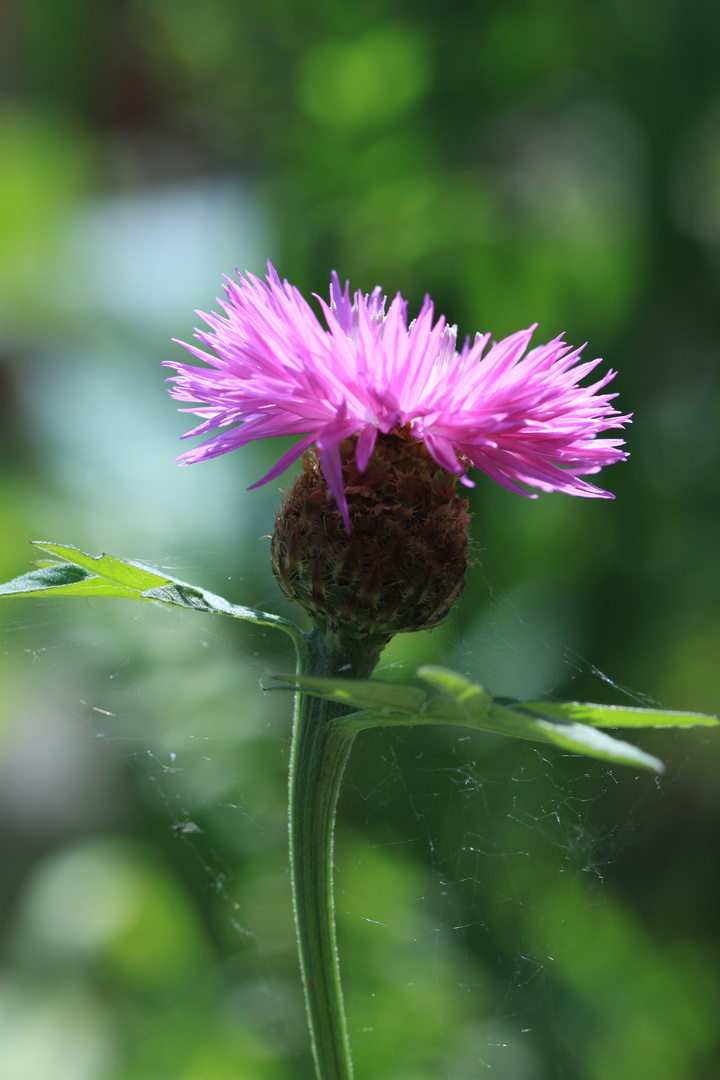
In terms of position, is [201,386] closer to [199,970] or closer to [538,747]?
[538,747]

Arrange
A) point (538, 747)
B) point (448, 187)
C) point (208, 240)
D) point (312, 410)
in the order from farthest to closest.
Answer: point (208, 240) → point (448, 187) → point (538, 747) → point (312, 410)

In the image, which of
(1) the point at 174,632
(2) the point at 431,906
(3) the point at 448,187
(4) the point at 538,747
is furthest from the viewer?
(3) the point at 448,187

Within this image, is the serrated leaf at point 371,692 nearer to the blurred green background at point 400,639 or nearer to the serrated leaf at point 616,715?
the serrated leaf at point 616,715

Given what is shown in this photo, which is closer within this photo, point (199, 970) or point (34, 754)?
point (199, 970)

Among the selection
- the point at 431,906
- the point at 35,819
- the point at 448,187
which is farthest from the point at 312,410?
the point at 35,819

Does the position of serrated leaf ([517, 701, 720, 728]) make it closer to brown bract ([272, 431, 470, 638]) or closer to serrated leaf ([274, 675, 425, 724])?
serrated leaf ([274, 675, 425, 724])

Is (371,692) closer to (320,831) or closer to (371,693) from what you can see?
(371,693)

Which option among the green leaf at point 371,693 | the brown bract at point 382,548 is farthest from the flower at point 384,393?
the green leaf at point 371,693
